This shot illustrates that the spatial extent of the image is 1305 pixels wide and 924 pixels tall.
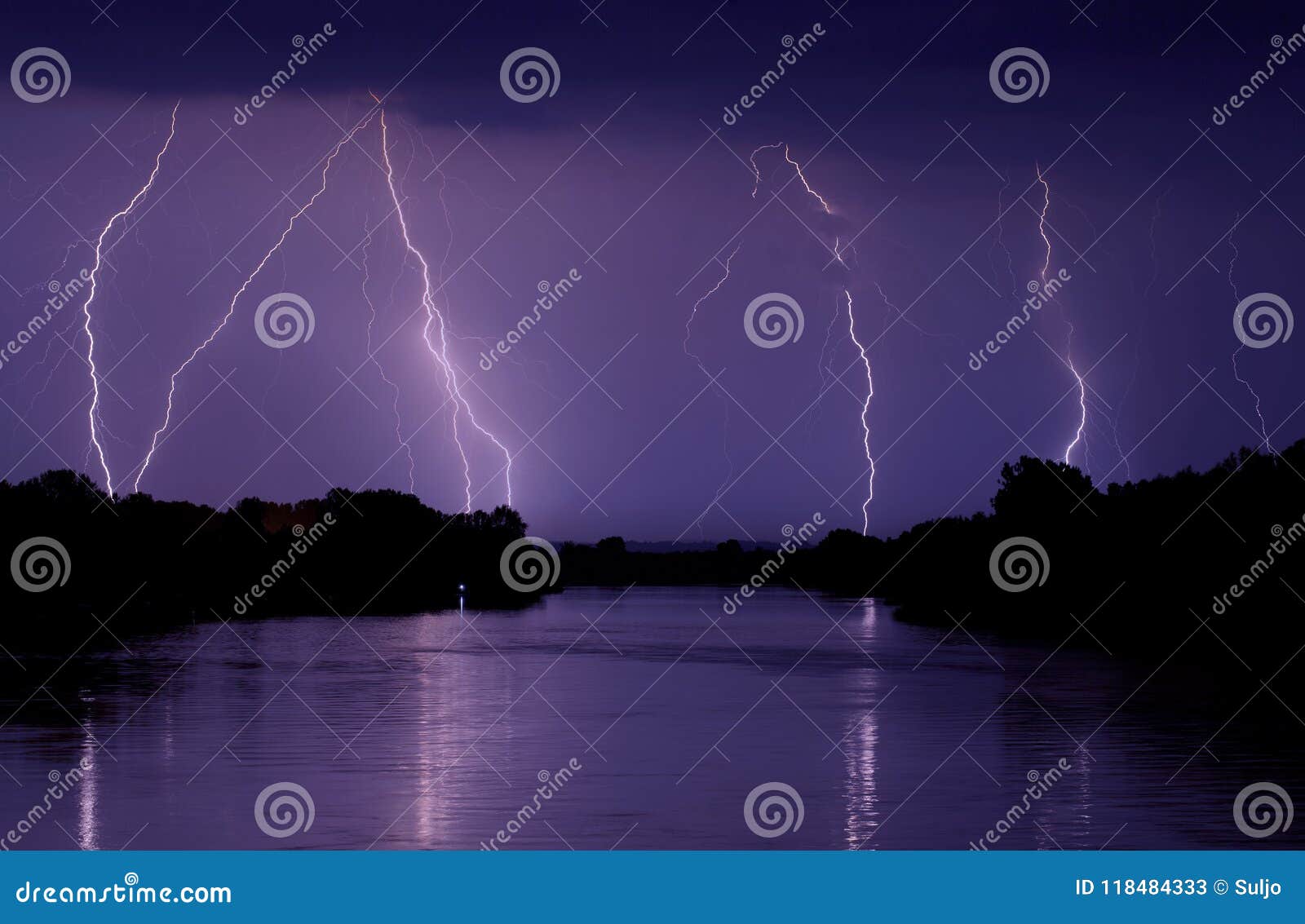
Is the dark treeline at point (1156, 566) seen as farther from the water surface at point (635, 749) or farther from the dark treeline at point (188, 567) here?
the dark treeline at point (188, 567)

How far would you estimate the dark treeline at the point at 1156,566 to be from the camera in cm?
4466

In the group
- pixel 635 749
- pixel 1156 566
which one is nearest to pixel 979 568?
pixel 1156 566

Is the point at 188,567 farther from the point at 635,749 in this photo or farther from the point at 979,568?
the point at 635,749

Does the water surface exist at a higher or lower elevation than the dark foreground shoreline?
lower

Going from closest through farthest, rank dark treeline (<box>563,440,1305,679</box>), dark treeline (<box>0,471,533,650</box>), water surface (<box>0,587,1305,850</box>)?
water surface (<box>0,587,1305,850</box>)
dark treeline (<box>563,440,1305,679</box>)
dark treeline (<box>0,471,533,650</box>)

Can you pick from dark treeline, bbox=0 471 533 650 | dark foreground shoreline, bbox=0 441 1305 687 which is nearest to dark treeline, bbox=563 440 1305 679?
dark foreground shoreline, bbox=0 441 1305 687

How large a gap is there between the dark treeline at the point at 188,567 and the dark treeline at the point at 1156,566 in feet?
86.7

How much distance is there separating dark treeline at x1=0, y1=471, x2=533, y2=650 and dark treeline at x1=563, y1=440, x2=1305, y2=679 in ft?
86.7

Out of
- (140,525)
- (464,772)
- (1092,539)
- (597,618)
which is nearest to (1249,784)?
(464,772)

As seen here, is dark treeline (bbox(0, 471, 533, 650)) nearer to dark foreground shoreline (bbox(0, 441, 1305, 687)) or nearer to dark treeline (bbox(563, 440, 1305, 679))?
dark foreground shoreline (bbox(0, 441, 1305, 687))

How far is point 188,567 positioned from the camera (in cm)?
8162

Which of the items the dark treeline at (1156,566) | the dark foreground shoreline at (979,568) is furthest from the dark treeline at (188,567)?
the dark treeline at (1156,566)

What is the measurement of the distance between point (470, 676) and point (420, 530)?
109928mm

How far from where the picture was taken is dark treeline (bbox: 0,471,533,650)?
6400 centimetres
